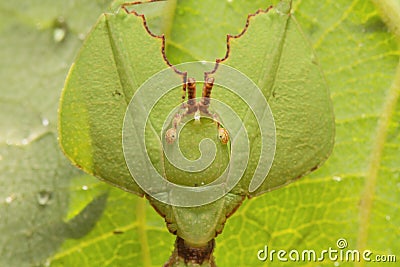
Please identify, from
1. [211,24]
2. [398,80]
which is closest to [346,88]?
[398,80]

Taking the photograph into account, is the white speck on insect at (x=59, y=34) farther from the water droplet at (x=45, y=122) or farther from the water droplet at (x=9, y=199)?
the water droplet at (x=9, y=199)

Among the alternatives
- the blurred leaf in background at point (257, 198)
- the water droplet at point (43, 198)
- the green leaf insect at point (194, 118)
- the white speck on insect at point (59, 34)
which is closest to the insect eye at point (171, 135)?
the green leaf insect at point (194, 118)

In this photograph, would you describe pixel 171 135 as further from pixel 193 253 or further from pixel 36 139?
pixel 36 139

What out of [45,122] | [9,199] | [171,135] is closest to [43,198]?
[9,199]

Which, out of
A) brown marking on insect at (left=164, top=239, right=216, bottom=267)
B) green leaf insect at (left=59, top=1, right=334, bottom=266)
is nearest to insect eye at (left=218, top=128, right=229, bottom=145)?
green leaf insect at (left=59, top=1, right=334, bottom=266)

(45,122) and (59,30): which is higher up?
(59,30)

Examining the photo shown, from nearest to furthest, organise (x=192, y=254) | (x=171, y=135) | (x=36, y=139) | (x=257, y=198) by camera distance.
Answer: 1. (x=171, y=135)
2. (x=192, y=254)
3. (x=257, y=198)
4. (x=36, y=139)
